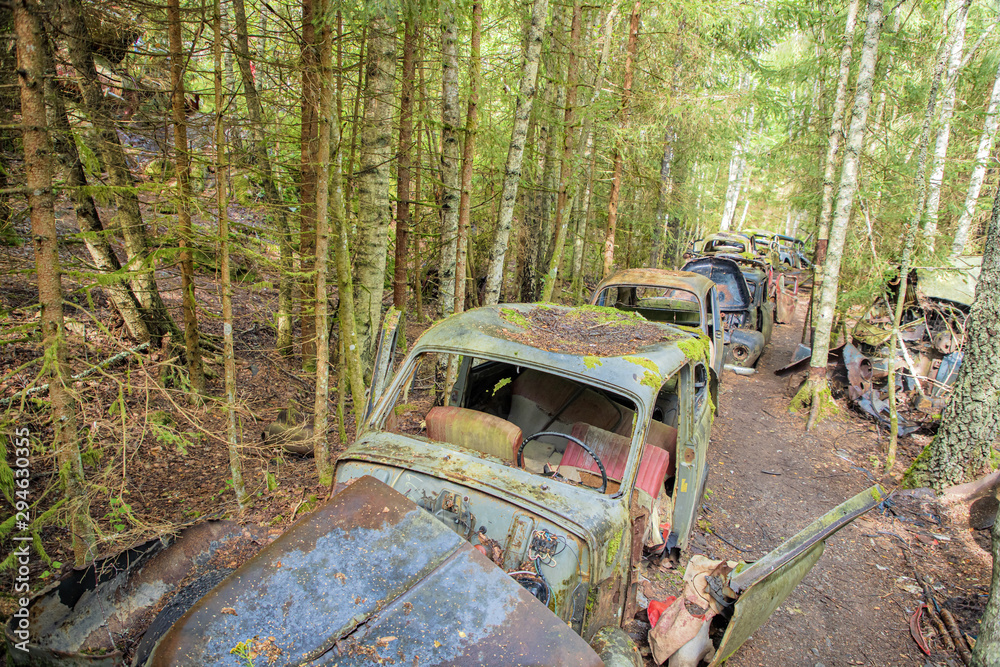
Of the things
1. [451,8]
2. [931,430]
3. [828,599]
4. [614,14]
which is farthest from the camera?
[614,14]

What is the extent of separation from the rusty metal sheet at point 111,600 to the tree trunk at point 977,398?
660 cm

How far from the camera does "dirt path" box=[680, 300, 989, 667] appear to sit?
143 inches

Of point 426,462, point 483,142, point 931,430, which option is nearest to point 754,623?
point 426,462

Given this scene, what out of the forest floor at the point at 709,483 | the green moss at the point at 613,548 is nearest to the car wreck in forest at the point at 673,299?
the forest floor at the point at 709,483

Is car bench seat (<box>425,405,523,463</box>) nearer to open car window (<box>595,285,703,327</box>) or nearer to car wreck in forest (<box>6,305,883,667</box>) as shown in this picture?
car wreck in forest (<box>6,305,883,667</box>)

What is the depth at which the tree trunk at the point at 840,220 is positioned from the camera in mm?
7180

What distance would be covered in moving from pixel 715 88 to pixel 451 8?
937 cm

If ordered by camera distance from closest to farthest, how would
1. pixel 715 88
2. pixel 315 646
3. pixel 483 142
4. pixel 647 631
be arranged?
1. pixel 315 646
2. pixel 647 631
3. pixel 483 142
4. pixel 715 88

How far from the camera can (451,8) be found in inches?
190

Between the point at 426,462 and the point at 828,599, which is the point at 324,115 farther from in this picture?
the point at 828,599

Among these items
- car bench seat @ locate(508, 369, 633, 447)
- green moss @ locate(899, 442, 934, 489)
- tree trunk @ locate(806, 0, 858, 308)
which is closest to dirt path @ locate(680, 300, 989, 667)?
green moss @ locate(899, 442, 934, 489)

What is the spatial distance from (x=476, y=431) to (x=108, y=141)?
3938 mm

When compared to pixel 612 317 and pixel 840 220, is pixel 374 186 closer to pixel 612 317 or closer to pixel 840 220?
pixel 612 317

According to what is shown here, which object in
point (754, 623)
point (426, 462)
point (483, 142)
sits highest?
point (483, 142)
